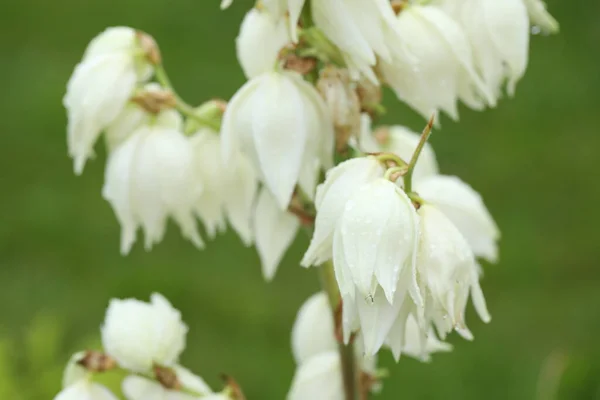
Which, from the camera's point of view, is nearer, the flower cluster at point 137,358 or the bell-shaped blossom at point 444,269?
the bell-shaped blossom at point 444,269

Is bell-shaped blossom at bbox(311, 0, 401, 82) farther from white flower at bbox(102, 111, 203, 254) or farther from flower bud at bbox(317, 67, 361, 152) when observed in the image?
white flower at bbox(102, 111, 203, 254)

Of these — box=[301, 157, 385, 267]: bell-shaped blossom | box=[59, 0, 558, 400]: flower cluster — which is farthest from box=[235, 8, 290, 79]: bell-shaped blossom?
box=[301, 157, 385, 267]: bell-shaped blossom

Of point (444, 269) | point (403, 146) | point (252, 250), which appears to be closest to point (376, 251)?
point (444, 269)

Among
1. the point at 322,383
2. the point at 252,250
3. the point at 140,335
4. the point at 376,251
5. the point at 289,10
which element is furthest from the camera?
the point at 252,250

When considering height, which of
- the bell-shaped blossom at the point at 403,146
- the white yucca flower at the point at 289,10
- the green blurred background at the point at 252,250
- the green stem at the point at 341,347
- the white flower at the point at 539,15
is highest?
the white yucca flower at the point at 289,10

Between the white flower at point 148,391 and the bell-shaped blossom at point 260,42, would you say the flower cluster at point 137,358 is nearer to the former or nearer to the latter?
the white flower at point 148,391

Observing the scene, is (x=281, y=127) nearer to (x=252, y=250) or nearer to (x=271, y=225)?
(x=271, y=225)

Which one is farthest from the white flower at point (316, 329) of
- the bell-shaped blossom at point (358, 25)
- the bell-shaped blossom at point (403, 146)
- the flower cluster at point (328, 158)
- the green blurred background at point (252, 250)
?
the green blurred background at point (252, 250)
